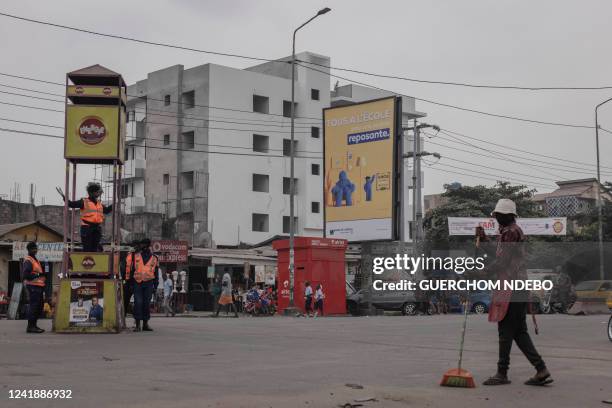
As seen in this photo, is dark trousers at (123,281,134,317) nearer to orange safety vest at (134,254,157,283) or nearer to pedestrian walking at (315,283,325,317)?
orange safety vest at (134,254,157,283)

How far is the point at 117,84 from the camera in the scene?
15969 millimetres

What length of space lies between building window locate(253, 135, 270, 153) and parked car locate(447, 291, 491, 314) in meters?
26.6

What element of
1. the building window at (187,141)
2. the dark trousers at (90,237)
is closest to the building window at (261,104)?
the building window at (187,141)

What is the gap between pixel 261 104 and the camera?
63.1 meters

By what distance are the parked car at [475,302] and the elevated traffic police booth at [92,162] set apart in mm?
25505

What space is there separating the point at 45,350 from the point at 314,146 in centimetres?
5479

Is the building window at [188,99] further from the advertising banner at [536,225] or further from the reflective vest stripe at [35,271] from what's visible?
the reflective vest stripe at [35,271]

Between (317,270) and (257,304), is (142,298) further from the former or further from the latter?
(317,270)

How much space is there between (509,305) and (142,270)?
9069 mm

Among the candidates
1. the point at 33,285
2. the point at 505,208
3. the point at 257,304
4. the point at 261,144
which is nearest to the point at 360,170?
the point at 257,304

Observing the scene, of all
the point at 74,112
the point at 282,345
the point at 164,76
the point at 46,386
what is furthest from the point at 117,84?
→ the point at 164,76

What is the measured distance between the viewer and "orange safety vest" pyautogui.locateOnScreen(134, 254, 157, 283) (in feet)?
52.5

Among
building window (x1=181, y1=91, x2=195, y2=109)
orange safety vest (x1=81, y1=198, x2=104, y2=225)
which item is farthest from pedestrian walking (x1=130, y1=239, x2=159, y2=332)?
building window (x1=181, y1=91, x2=195, y2=109)

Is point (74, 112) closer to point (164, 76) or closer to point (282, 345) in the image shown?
point (282, 345)
